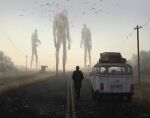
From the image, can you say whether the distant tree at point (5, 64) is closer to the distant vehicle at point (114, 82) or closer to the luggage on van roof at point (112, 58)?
the luggage on van roof at point (112, 58)

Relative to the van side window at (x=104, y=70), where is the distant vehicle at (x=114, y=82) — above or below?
below

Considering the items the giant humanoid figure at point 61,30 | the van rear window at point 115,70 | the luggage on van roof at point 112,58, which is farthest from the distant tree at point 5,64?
the van rear window at point 115,70

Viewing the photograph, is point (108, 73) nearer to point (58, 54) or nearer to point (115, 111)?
point (115, 111)

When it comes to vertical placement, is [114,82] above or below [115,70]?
below

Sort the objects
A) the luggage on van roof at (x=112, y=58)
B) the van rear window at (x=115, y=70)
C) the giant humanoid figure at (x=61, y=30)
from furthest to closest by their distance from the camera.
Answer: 1. the giant humanoid figure at (x=61, y=30)
2. the luggage on van roof at (x=112, y=58)
3. the van rear window at (x=115, y=70)

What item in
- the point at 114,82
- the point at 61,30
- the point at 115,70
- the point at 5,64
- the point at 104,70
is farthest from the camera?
the point at 5,64

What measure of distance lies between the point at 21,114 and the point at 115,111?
4330 mm

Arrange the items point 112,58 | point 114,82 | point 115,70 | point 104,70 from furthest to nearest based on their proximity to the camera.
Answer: point 112,58
point 115,70
point 104,70
point 114,82

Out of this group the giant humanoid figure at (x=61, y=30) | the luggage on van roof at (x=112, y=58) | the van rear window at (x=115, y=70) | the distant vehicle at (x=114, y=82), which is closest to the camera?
the distant vehicle at (x=114, y=82)

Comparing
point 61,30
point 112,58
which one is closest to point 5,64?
point 61,30

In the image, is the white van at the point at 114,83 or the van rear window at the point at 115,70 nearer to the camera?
the white van at the point at 114,83

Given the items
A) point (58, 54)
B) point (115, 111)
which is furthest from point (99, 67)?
point (58, 54)

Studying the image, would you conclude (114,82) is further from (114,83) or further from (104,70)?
(104,70)

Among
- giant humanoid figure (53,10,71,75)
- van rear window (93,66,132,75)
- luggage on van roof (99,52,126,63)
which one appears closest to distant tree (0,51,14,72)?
giant humanoid figure (53,10,71,75)
